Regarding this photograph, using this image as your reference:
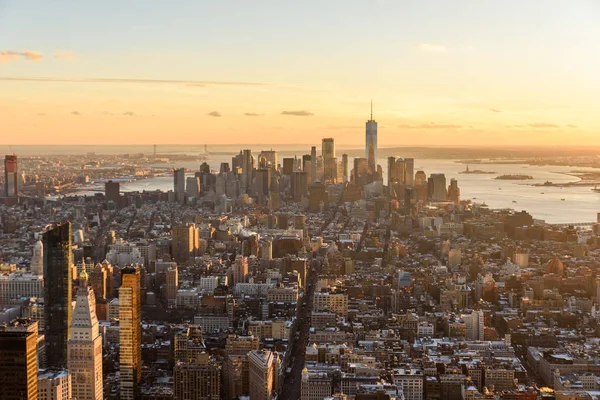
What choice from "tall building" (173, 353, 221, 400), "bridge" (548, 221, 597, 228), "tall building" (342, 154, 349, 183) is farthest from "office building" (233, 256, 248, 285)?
"tall building" (342, 154, 349, 183)

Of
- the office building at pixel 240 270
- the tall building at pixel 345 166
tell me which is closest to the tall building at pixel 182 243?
the office building at pixel 240 270

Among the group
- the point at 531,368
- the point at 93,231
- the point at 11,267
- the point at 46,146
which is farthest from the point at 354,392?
the point at 93,231

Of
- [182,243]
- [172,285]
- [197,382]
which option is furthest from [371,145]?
[197,382]

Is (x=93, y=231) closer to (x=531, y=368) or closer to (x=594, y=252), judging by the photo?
(x=594, y=252)

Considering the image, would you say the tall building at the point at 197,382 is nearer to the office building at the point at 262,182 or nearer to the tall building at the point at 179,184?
the tall building at the point at 179,184

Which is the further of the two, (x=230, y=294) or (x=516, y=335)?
(x=230, y=294)

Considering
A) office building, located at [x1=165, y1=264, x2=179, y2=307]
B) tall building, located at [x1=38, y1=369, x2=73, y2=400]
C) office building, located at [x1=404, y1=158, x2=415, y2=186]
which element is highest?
office building, located at [x1=404, y1=158, x2=415, y2=186]

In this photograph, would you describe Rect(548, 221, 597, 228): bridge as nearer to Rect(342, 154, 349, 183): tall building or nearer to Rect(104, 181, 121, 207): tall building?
Rect(104, 181, 121, 207): tall building

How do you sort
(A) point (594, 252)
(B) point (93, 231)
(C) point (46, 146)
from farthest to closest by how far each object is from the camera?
(B) point (93, 231) → (A) point (594, 252) → (C) point (46, 146)
